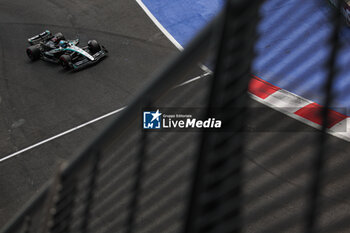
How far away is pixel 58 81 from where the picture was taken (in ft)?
35.8

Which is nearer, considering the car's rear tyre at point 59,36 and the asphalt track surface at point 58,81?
the asphalt track surface at point 58,81

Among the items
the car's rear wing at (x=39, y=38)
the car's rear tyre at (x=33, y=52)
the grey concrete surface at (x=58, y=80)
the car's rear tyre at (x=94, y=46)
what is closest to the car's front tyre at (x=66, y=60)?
the grey concrete surface at (x=58, y=80)

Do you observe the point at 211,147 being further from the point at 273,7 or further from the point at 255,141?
the point at 273,7

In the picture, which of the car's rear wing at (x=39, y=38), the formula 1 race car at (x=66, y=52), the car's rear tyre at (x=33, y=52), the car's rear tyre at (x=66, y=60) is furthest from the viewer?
the car's rear wing at (x=39, y=38)

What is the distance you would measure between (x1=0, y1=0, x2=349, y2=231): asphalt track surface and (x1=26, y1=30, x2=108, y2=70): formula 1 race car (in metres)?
0.21

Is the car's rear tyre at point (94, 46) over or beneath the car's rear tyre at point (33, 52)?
over

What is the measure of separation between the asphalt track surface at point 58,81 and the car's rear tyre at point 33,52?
19 centimetres

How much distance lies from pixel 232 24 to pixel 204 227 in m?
0.48

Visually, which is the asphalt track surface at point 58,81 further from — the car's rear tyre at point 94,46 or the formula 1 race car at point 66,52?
the car's rear tyre at point 94,46

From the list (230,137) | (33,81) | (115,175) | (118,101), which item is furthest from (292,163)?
(33,81)

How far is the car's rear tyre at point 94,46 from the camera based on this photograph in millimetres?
11227

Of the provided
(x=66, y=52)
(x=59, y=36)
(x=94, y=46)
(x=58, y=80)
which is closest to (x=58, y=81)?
(x=58, y=80)

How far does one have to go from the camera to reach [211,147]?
3.24 feet

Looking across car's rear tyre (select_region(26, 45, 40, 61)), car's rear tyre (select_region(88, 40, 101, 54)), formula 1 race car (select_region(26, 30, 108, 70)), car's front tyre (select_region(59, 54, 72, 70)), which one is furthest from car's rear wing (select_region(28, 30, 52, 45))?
car's rear tyre (select_region(88, 40, 101, 54))
